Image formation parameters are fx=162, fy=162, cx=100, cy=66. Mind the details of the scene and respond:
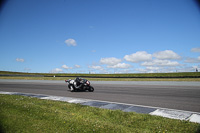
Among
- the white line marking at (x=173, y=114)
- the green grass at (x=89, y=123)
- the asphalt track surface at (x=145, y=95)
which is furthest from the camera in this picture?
the asphalt track surface at (x=145, y=95)

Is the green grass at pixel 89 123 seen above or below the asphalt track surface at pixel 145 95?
above

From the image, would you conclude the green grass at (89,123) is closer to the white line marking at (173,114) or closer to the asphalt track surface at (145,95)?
the white line marking at (173,114)

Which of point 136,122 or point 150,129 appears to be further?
point 136,122

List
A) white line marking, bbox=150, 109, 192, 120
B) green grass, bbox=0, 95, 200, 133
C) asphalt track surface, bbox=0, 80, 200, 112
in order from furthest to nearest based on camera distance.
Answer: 1. asphalt track surface, bbox=0, 80, 200, 112
2. white line marking, bbox=150, 109, 192, 120
3. green grass, bbox=0, 95, 200, 133

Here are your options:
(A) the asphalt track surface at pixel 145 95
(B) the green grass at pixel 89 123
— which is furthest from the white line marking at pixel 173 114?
(A) the asphalt track surface at pixel 145 95

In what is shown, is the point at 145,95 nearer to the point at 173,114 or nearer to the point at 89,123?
the point at 173,114

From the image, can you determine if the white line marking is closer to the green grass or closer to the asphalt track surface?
the green grass

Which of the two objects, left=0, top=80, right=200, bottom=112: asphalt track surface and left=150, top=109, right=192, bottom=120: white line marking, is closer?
left=150, top=109, right=192, bottom=120: white line marking

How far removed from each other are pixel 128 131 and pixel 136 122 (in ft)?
2.95

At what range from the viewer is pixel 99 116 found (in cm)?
601

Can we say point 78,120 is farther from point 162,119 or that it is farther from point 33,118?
point 162,119

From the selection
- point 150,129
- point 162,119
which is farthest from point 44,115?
point 162,119

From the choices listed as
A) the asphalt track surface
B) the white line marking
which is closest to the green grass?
the white line marking

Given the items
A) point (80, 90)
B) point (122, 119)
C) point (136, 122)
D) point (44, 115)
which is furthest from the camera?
point (80, 90)
